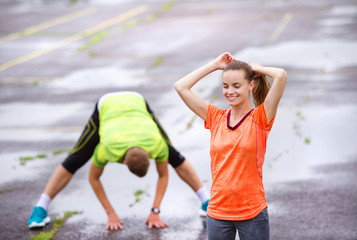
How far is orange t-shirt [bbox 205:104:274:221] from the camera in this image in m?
3.70

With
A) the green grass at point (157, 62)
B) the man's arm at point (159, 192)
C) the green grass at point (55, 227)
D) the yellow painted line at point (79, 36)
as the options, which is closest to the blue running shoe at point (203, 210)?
the man's arm at point (159, 192)

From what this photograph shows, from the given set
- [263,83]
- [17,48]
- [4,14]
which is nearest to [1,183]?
[263,83]

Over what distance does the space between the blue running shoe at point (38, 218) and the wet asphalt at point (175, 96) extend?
7cm

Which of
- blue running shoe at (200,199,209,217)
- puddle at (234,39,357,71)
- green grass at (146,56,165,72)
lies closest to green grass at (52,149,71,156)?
blue running shoe at (200,199,209,217)

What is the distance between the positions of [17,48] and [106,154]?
1272 centimetres

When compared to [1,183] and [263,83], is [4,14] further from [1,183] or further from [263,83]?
[263,83]

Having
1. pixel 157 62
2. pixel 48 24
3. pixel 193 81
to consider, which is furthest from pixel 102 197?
pixel 48 24

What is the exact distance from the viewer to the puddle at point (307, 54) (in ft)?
41.6

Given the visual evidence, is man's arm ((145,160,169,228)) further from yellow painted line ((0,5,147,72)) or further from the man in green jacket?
yellow painted line ((0,5,147,72))

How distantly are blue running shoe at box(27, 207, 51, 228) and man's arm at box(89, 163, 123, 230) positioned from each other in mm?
693

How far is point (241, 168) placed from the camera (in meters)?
3.72

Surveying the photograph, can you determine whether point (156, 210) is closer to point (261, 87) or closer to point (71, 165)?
point (71, 165)

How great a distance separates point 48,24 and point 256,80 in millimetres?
18392

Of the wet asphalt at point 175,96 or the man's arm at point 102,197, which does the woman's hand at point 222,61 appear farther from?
the wet asphalt at point 175,96
